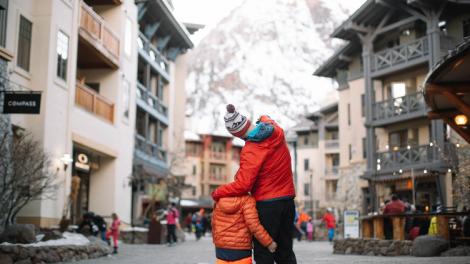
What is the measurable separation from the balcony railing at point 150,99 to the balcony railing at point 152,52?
2.02 metres

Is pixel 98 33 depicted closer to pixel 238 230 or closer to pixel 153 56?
pixel 153 56

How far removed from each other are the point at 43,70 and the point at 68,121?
2648mm

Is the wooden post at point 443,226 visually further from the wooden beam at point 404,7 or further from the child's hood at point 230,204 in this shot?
the wooden beam at point 404,7

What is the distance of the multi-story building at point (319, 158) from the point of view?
258ft

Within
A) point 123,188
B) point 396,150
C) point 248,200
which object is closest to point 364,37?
point 396,150

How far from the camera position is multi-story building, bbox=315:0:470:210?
119 ft

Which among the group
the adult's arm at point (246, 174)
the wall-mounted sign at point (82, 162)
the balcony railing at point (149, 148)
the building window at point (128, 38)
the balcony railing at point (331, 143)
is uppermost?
the balcony railing at point (331, 143)

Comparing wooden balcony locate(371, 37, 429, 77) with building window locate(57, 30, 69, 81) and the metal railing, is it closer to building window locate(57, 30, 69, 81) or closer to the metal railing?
the metal railing

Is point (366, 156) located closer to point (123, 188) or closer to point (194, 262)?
point (123, 188)

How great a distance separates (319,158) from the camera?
8306 cm

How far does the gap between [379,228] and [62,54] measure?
1169 cm

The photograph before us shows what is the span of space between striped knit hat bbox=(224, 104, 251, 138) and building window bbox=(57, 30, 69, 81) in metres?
17.0

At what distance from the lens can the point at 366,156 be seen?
4366 cm

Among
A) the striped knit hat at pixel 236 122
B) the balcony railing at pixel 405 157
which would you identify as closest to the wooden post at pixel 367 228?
the balcony railing at pixel 405 157
